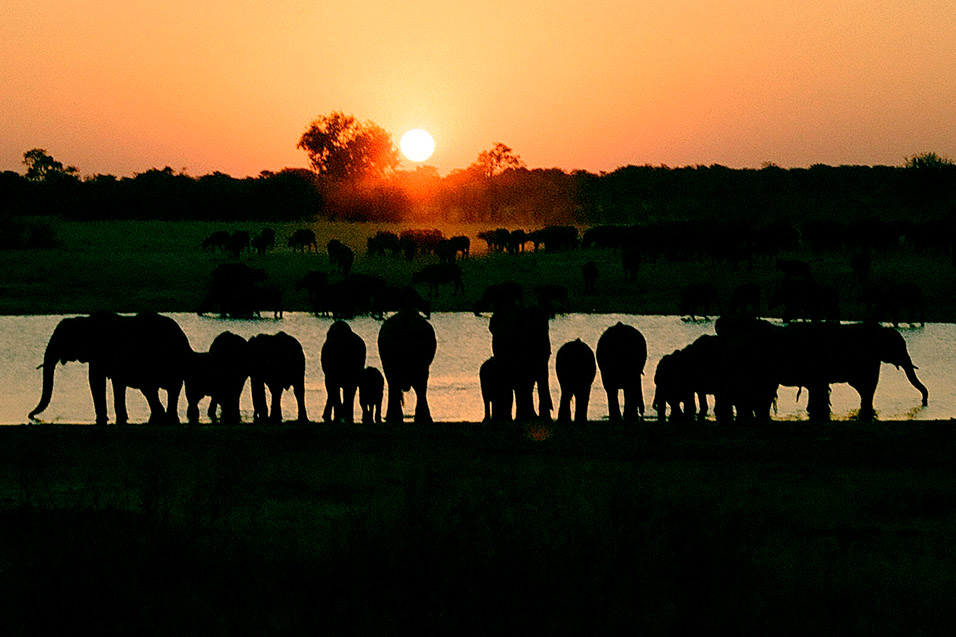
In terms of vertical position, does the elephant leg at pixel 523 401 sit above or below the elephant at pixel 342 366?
below

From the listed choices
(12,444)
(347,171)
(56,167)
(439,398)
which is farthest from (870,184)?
(12,444)

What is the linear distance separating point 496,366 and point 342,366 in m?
1.85

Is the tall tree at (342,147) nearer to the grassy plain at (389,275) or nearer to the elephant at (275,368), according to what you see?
the grassy plain at (389,275)

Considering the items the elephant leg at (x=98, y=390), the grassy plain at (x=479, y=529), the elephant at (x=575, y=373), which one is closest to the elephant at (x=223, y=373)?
the elephant leg at (x=98, y=390)

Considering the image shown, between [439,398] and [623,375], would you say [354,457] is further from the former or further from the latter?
[439,398]

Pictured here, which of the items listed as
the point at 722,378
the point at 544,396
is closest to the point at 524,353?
the point at 544,396

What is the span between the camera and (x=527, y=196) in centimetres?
11469

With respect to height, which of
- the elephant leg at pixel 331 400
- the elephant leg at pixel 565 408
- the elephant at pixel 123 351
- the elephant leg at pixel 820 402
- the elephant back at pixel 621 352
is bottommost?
the elephant leg at pixel 820 402

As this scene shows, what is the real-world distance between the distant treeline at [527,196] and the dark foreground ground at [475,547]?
50.8 meters

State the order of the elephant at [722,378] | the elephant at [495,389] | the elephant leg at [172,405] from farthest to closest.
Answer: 1. the elephant at [495,389]
2. the elephant at [722,378]
3. the elephant leg at [172,405]

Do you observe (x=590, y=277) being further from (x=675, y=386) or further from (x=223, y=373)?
(x=223, y=373)

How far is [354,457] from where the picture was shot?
31.8 feet

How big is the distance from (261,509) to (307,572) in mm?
1668

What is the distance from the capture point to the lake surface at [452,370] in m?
15.6
